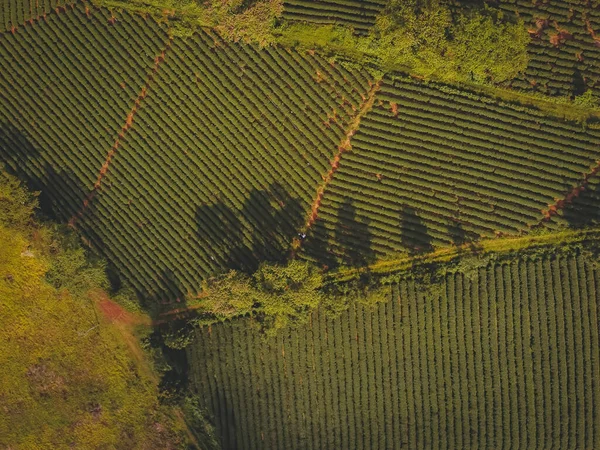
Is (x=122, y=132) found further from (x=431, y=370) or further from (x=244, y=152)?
(x=431, y=370)

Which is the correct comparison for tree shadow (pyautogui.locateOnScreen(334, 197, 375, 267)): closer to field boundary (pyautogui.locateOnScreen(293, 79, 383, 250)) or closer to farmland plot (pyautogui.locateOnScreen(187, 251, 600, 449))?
field boundary (pyautogui.locateOnScreen(293, 79, 383, 250))

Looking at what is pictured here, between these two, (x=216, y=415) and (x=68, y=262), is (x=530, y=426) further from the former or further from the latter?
(x=68, y=262)

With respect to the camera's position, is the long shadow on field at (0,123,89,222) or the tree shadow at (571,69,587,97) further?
the long shadow on field at (0,123,89,222)

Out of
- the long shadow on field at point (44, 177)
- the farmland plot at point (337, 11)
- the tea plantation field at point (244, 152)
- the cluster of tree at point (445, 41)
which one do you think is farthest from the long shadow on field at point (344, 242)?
the long shadow on field at point (44, 177)

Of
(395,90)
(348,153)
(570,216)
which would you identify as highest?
(395,90)

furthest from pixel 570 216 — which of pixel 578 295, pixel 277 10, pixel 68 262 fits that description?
pixel 68 262

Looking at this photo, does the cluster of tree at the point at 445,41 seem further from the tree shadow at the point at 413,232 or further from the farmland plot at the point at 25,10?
the farmland plot at the point at 25,10

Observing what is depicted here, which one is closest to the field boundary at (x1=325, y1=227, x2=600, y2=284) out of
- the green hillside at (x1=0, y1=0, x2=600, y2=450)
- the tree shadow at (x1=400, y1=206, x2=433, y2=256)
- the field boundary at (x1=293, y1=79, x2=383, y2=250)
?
the green hillside at (x1=0, y1=0, x2=600, y2=450)
